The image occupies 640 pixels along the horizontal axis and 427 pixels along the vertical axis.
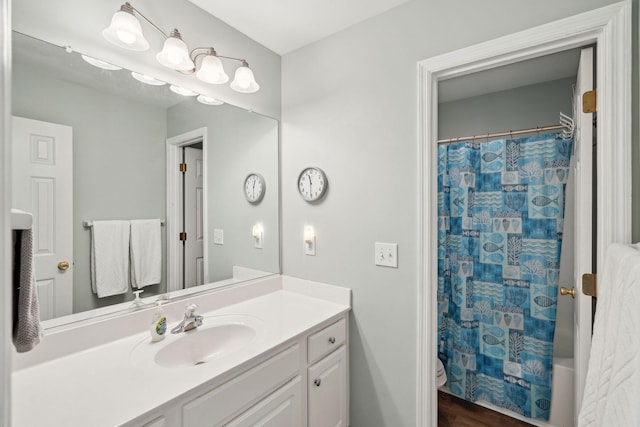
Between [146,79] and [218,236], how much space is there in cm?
85

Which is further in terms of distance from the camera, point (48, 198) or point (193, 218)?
point (193, 218)

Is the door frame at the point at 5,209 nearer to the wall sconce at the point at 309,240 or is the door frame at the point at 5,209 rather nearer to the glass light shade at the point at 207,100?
the glass light shade at the point at 207,100

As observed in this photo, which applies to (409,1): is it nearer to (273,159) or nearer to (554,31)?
(554,31)

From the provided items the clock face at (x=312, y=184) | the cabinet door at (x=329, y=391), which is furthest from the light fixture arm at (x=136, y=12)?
the cabinet door at (x=329, y=391)

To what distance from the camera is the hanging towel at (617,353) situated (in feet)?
1.84

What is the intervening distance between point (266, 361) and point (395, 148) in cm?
116

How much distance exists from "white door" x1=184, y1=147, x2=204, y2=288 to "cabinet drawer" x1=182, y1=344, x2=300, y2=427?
64 cm

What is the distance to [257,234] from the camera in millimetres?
1916

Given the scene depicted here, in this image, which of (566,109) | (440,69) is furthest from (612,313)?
(566,109)

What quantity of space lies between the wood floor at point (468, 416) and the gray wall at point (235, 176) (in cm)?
151

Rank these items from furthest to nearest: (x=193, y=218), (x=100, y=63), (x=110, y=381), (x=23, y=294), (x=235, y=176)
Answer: (x=235, y=176), (x=193, y=218), (x=100, y=63), (x=110, y=381), (x=23, y=294)

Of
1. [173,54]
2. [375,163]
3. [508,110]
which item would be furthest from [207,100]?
[508,110]

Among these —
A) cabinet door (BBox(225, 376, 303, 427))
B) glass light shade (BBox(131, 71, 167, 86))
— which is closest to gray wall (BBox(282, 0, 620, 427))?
cabinet door (BBox(225, 376, 303, 427))

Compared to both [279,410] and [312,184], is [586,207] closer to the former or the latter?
[312,184]
